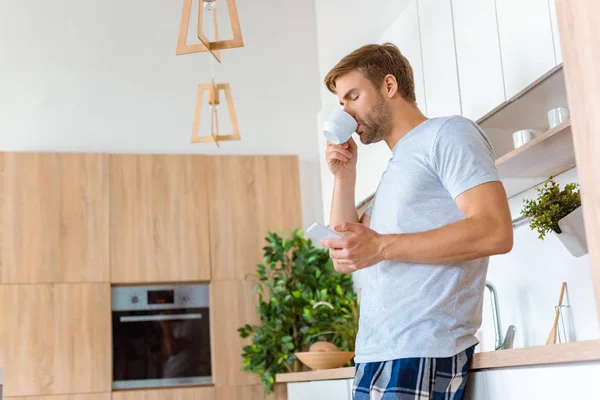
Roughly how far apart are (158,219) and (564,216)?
2916 millimetres

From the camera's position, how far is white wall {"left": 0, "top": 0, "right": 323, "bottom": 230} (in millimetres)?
5102

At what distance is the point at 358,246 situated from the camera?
1.37 metres

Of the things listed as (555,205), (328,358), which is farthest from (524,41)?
(328,358)

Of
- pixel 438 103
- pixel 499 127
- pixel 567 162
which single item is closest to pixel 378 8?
pixel 438 103

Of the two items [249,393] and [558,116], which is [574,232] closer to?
[558,116]

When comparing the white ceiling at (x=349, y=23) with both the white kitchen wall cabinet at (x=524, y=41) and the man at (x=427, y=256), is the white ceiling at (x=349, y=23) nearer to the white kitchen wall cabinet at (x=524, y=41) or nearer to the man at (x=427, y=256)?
the white kitchen wall cabinet at (x=524, y=41)

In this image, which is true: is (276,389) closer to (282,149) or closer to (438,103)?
(282,149)

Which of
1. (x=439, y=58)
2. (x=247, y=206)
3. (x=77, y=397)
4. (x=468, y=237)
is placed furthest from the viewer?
(x=247, y=206)

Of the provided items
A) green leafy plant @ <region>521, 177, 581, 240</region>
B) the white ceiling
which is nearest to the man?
green leafy plant @ <region>521, 177, 581, 240</region>

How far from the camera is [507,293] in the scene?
3.10 m

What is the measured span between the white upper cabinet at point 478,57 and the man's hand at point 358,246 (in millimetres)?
1328

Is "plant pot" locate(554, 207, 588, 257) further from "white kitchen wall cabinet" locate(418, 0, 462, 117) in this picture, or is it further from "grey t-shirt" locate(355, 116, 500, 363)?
"grey t-shirt" locate(355, 116, 500, 363)

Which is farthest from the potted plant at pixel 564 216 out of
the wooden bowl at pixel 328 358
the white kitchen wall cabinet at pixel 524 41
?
the wooden bowl at pixel 328 358

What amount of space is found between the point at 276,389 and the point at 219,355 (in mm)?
402
